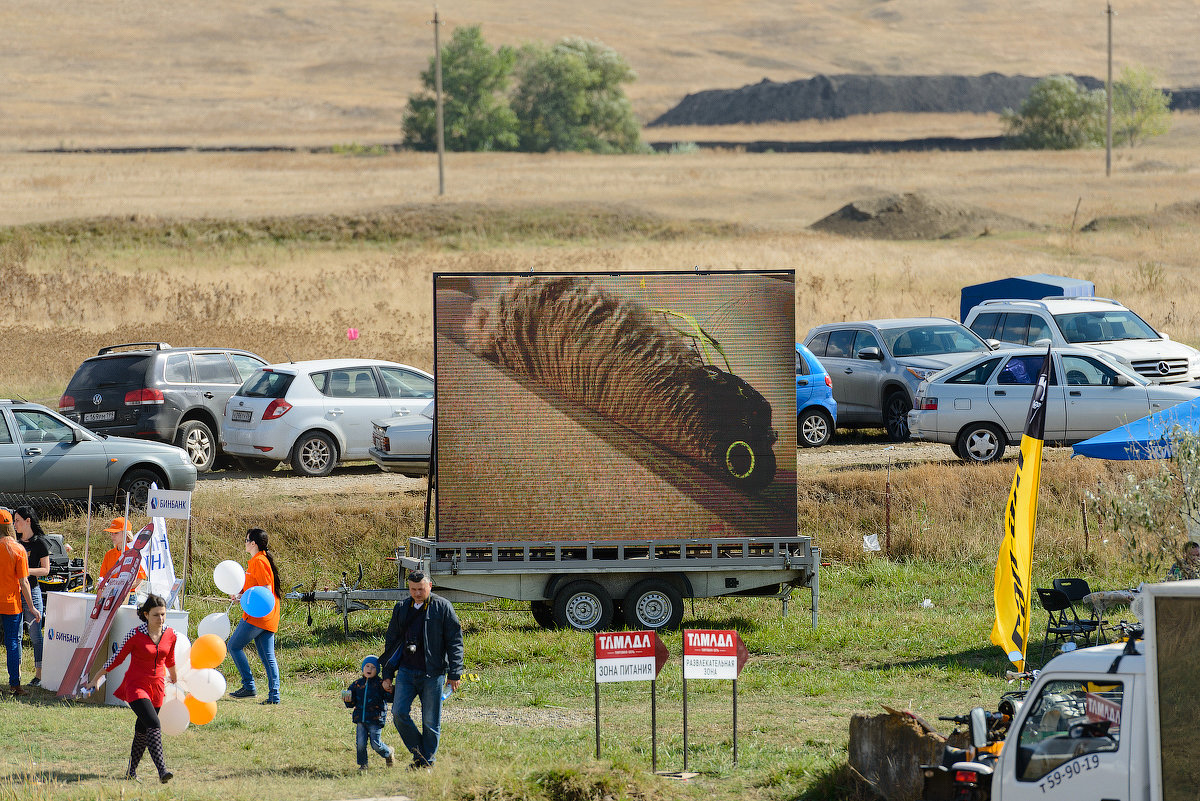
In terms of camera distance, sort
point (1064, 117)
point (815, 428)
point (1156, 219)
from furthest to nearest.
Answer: point (1064, 117), point (1156, 219), point (815, 428)

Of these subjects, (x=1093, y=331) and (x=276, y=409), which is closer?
(x=276, y=409)

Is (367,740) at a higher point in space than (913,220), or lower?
lower

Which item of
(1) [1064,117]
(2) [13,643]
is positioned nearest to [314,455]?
(2) [13,643]

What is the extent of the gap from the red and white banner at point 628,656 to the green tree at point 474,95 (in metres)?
86.8

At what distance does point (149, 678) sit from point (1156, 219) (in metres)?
52.4

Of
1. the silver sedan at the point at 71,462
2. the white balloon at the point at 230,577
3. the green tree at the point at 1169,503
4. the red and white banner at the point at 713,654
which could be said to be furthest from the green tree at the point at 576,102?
the red and white banner at the point at 713,654

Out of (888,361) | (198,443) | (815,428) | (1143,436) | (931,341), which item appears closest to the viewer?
(1143,436)

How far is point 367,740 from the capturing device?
997 cm

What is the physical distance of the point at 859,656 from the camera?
1378 cm

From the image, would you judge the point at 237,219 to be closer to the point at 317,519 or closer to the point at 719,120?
the point at 317,519

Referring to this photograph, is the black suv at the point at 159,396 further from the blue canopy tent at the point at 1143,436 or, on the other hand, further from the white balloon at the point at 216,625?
the blue canopy tent at the point at 1143,436

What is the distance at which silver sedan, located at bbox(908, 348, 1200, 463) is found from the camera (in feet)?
64.2

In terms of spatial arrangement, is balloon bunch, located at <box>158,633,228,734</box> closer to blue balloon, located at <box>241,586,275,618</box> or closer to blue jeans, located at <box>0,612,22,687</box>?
blue balloon, located at <box>241,586,275,618</box>

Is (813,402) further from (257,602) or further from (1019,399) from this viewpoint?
(257,602)
